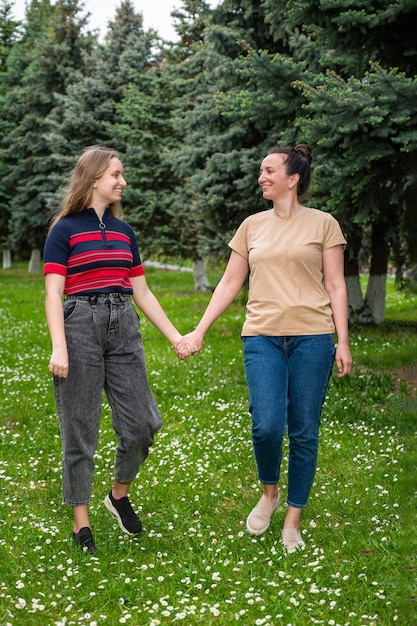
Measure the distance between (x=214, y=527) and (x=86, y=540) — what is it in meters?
0.86

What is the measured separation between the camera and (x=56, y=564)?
4230 millimetres

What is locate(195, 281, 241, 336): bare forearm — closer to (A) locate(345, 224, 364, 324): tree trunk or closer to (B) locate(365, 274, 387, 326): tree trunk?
(A) locate(345, 224, 364, 324): tree trunk

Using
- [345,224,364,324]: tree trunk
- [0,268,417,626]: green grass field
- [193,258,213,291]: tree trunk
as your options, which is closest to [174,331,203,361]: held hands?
[0,268,417,626]: green grass field

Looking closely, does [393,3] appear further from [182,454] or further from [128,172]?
[128,172]

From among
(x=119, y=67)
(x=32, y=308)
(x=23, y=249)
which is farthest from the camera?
(x=23, y=249)

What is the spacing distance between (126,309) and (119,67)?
23346 mm

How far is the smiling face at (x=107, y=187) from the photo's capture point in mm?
4418

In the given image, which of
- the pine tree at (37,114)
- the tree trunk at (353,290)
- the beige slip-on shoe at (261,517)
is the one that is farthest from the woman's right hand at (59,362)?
the pine tree at (37,114)

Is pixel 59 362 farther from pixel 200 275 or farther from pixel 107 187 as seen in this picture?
pixel 200 275

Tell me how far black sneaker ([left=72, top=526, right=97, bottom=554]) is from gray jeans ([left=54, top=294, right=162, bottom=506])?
0.17m

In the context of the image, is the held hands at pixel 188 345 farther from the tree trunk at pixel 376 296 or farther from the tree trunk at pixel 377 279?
the tree trunk at pixel 376 296

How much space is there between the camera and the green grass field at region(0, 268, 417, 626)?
3.66 m

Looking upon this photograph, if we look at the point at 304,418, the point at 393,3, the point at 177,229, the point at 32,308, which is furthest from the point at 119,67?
the point at 304,418

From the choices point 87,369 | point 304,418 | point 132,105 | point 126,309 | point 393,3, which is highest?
point 132,105
